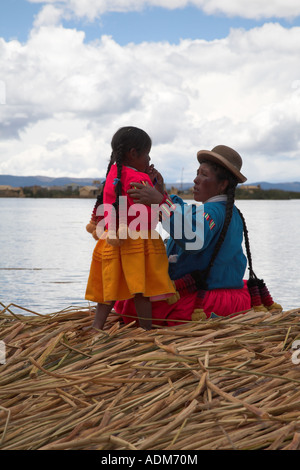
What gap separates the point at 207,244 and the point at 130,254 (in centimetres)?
48

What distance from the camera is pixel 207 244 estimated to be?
354 centimetres

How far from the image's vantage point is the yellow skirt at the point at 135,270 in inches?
133

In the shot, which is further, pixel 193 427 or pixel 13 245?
pixel 13 245

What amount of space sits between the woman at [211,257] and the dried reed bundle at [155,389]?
0.39 metres

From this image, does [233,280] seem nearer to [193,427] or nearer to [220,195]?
[220,195]

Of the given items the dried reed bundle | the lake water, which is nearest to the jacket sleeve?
the dried reed bundle

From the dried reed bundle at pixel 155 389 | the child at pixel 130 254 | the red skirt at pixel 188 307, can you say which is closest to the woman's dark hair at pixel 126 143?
the child at pixel 130 254

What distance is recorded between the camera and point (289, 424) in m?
2.27

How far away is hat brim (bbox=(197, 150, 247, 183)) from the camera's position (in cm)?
364

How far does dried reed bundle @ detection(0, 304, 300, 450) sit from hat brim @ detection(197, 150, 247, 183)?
990 millimetres

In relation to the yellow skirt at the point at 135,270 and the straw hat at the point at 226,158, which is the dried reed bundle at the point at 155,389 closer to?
the yellow skirt at the point at 135,270

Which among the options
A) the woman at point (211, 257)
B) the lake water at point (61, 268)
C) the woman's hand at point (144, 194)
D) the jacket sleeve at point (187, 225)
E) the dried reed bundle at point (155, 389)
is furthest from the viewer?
the lake water at point (61, 268)
